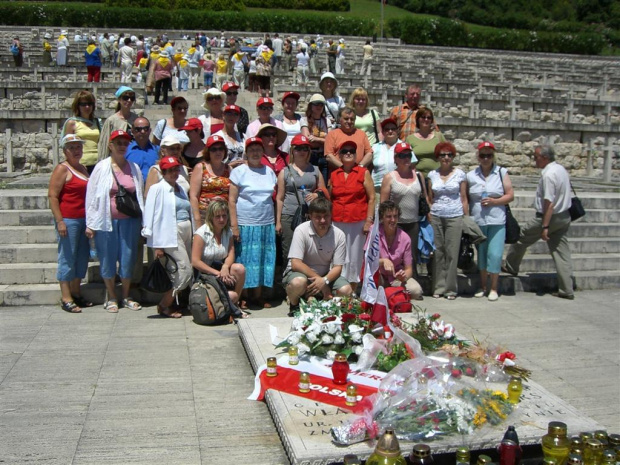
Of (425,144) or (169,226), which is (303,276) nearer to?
(169,226)

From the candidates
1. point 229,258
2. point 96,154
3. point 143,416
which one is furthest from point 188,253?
point 143,416

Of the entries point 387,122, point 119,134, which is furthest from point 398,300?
point 119,134

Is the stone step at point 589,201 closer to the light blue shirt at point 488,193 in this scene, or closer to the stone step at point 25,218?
the light blue shirt at point 488,193

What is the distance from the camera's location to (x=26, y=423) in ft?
18.0

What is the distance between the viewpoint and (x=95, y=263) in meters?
9.04

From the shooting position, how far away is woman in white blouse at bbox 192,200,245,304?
806cm

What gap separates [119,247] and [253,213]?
159cm

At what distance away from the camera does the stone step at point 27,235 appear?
371 inches

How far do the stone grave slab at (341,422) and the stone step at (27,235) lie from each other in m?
4.57

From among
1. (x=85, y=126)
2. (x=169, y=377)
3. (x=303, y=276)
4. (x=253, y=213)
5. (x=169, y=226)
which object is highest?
(x=85, y=126)

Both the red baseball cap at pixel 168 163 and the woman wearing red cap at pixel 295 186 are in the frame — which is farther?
the woman wearing red cap at pixel 295 186

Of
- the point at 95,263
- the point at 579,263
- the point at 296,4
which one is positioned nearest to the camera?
the point at 95,263

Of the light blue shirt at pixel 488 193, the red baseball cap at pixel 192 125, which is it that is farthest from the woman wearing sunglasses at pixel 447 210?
the red baseball cap at pixel 192 125

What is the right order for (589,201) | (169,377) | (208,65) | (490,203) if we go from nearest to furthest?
1. (169,377)
2. (490,203)
3. (589,201)
4. (208,65)
